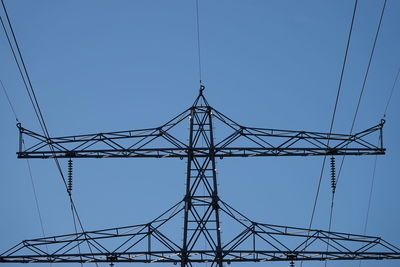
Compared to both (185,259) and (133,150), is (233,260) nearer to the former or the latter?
(185,259)

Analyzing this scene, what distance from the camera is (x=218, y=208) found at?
46.8 metres

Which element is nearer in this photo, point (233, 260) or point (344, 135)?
point (233, 260)

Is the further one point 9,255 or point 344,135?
point 344,135

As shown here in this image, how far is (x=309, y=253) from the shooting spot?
46469 millimetres

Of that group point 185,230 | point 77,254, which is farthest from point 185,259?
point 77,254

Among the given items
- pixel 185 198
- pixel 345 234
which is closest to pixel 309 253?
pixel 345 234

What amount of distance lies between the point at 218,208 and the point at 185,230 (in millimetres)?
1824

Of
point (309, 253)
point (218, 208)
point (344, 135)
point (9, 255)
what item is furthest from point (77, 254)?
point (344, 135)

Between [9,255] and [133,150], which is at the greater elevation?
[133,150]

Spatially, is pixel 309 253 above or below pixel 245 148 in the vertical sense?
below

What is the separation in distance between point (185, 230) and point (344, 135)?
312 inches

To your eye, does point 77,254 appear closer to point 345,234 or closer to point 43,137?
point 43,137

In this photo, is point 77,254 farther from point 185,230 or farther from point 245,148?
point 245,148

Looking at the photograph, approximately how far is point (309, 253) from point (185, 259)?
4.83m
